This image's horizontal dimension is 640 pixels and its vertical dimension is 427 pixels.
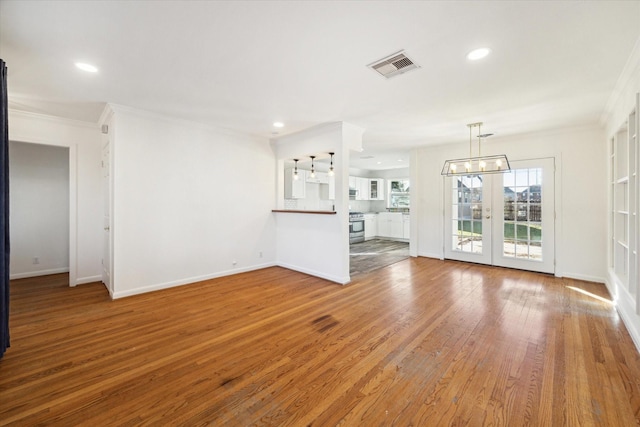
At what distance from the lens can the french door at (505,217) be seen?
4.90m

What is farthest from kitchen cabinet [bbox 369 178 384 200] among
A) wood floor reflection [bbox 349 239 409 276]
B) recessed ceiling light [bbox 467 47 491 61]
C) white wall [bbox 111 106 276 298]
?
recessed ceiling light [bbox 467 47 491 61]

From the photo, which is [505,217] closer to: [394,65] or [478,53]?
[478,53]

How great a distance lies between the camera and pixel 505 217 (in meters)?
5.32

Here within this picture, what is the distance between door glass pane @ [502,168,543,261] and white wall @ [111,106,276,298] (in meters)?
4.69

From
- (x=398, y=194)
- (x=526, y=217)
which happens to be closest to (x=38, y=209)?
(x=526, y=217)

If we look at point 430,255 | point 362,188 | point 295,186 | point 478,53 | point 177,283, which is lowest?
point 177,283

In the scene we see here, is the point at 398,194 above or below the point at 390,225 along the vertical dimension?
above

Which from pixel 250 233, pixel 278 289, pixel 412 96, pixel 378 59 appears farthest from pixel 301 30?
pixel 250 233

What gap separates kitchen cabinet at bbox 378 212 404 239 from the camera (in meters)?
9.05

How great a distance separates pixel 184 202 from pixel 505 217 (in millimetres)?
5900

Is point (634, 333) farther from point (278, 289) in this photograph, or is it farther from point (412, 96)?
point (278, 289)

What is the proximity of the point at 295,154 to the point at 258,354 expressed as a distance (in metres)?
3.68

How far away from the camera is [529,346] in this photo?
97.0 inches

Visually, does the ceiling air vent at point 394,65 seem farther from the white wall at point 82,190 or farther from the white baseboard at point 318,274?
the white wall at point 82,190
